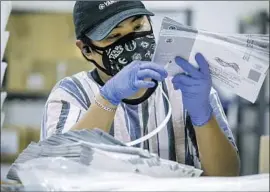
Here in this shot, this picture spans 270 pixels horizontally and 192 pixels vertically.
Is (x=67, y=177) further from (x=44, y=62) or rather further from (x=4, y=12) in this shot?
(x=44, y=62)

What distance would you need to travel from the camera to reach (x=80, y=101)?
91cm

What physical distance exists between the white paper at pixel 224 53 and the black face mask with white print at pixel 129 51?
4.0 inches

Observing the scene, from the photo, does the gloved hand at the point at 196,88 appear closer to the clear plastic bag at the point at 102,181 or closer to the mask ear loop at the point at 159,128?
the mask ear loop at the point at 159,128

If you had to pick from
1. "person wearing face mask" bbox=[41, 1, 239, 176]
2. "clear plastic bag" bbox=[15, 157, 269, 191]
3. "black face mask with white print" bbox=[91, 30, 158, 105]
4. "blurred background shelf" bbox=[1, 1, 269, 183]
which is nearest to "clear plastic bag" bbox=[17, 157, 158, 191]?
"clear plastic bag" bbox=[15, 157, 269, 191]

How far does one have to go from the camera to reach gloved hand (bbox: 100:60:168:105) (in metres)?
0.76

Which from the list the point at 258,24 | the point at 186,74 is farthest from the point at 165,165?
the point at 258,24

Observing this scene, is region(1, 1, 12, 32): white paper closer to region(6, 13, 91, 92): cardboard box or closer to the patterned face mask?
the patterned face mask

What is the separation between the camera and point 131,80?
0.78m

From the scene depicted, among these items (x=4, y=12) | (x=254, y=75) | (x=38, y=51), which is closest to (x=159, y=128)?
(x=254, y=75)

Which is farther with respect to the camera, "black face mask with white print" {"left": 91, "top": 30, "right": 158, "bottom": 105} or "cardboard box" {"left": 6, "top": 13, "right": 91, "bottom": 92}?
"cardboard box" {"left": 6, "top": 13, "right": 91, "bottom": 92}

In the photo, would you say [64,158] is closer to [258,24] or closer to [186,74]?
[186,74]

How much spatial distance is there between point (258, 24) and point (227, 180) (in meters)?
2.79

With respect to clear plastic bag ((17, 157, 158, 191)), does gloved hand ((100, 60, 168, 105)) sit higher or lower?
higher

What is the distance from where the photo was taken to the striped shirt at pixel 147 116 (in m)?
0.88
